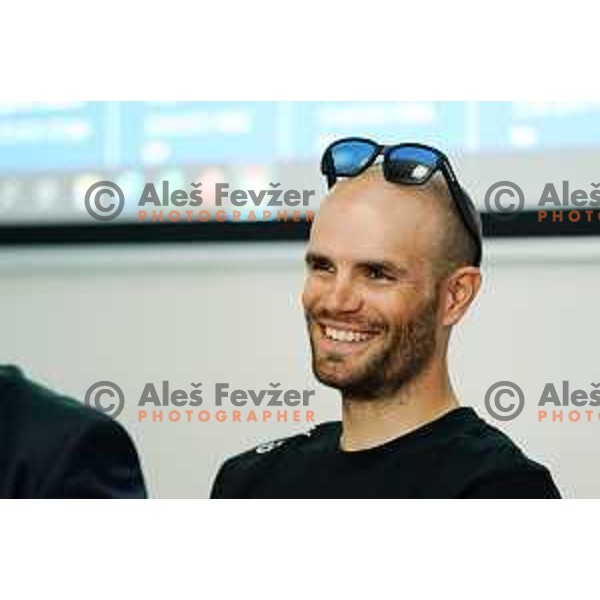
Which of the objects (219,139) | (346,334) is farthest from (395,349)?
(219,139)

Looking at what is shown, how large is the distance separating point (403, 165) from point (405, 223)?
0.13m

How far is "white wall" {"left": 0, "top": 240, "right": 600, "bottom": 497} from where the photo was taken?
7.89ft

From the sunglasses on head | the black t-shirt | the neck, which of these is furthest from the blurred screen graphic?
the black t-shirt

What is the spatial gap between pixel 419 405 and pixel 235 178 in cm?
62

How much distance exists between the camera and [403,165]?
239 centimetres

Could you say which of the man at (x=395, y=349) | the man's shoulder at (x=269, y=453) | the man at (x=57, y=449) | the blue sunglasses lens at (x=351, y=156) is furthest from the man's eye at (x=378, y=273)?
Result: the man at (x=57, y=449)

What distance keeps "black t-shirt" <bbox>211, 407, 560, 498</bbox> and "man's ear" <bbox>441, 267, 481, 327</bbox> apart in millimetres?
196

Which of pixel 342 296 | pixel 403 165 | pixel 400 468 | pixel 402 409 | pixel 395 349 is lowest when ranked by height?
pixel 400 468

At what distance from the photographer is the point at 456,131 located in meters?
2.45

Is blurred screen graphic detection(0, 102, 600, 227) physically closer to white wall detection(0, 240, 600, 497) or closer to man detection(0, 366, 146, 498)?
white wall detection(0, 240, 600, 497)

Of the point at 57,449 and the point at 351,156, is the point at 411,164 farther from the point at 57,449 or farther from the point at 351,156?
the point at 57,449

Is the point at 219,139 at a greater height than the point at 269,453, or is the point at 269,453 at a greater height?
the point at 219,139
